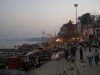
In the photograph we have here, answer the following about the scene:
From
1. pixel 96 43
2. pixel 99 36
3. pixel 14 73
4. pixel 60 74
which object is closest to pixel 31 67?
pixel 60 74

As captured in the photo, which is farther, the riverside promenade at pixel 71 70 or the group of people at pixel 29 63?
the group of people at pixel 29 63

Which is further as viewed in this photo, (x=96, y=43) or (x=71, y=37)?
(x=71, y=37)

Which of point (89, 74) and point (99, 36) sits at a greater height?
point (99, 36)

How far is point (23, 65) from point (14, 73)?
4.61 meters

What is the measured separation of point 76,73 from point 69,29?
130ft

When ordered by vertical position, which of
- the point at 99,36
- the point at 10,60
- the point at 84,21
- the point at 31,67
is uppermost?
the point at 84,21

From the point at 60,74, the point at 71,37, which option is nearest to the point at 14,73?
the point at 60,74

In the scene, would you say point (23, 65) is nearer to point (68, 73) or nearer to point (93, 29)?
point (68, 73)

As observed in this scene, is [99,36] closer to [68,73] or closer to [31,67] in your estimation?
[31,67]

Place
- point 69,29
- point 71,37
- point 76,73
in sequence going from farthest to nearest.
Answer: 1. point 69,29
2. point 71,37
3. point 76,73

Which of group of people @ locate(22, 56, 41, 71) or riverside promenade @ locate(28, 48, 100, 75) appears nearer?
riverside promenade @ locate(28, 48, 100, 75)

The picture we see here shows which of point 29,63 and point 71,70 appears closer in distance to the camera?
point 71,70

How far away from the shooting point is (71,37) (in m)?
46.0

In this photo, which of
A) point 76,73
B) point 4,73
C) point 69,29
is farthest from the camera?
point 69,29
